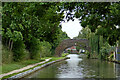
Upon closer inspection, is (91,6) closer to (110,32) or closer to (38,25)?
(110,32)

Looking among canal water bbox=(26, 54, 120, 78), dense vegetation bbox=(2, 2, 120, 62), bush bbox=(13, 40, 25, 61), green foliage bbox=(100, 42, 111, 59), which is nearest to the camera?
dense vegetation bbox=(2, 2, 120, 62)

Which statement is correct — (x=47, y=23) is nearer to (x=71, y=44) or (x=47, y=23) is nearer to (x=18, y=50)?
(x=18, y=50)

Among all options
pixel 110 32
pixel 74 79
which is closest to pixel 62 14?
pixel 74 79

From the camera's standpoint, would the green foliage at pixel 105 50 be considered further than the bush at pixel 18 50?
Yes

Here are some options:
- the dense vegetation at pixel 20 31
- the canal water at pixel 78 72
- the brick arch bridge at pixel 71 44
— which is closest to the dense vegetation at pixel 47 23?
the dense vegetation at pixel 20 31

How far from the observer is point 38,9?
319 inches

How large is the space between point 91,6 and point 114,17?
4.36 metres

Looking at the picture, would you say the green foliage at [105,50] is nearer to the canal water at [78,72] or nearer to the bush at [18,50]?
the canal water at [78,72]

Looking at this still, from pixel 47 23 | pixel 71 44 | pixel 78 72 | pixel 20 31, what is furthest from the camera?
pixel 71 44

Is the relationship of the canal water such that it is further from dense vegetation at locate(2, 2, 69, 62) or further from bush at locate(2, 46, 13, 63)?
dense vegetation at locate(2, 2, 69, 62)

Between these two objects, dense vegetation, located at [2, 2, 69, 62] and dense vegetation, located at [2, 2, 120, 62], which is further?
dense vegetation, located at [2, 2, 69, 62]

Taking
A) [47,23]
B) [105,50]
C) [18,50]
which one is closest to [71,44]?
[105,50]

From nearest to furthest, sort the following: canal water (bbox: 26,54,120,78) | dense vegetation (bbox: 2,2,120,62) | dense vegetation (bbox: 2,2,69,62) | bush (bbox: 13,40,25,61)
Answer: dense vegetation (bbox: 2,2,120,62) < canal water (bbox: 26,54,120,78) < dense vegetation (bbox: 2,2,69,62) < bush (bbox: 13,40,25,61)

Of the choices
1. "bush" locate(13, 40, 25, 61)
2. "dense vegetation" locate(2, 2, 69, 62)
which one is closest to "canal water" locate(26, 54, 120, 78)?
"bush" locate(13, 40, 25, 61)
